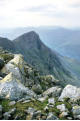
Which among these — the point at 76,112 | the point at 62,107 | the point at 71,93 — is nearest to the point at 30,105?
the point at 62,107

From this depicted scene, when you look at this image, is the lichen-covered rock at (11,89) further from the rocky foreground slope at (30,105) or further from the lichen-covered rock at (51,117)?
the lichen-covered rock at (51,117)

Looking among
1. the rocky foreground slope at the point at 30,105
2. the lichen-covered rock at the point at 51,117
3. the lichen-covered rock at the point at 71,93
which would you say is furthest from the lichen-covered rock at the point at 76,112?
the lichen-covered rock at the point at 71,93

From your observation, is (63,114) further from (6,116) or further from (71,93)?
(71,93)

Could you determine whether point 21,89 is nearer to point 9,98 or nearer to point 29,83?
point 9,98

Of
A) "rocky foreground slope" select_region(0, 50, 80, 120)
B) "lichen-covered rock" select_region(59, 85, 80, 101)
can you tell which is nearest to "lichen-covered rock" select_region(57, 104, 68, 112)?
"rocky foreground slope" select_region(0, 50, 80, 120)

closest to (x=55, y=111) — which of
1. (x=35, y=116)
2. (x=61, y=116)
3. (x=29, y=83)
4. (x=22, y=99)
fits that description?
(x=61, y=116)

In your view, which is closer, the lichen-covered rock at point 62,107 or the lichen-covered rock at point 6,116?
the lichen-covered rock at point 6,116

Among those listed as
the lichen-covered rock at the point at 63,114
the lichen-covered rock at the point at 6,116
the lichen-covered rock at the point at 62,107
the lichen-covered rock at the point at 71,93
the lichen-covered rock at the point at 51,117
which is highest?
the lichen-covered rock at the point at 6,116

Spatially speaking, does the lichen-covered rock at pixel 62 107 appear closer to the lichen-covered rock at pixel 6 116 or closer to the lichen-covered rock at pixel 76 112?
the lichen-covered rock at pixel 76 112

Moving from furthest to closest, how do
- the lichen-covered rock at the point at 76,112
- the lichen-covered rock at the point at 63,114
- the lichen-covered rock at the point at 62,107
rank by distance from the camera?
1. the lichen-covered rock at the point at 62,107
2. the lichen-covered rock at the point at 76,112
3. the lichen-covered rock at the point at 63,114

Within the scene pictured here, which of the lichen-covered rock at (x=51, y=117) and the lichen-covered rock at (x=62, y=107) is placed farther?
the lichen-covered rock at (x=62, y=107)

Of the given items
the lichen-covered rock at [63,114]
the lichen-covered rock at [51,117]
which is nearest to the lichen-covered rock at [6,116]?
the lichen-covered rock at [51,117]

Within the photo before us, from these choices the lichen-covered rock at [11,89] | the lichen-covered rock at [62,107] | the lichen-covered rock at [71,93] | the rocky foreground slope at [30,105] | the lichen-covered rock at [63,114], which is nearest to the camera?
the rocky foreground slope at [30,105]

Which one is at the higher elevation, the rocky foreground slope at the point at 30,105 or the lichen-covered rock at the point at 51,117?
the lichen-covered rock at the point at 51,117
